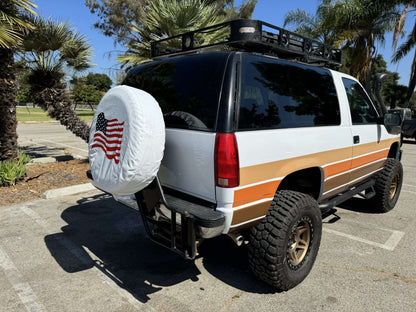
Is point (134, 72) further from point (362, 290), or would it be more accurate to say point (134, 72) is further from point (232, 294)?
point (362, 290)

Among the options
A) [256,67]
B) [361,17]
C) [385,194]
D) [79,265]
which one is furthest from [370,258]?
[361,17]

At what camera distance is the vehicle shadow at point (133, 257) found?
2.99m

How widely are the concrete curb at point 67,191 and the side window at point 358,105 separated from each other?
4.69 meters

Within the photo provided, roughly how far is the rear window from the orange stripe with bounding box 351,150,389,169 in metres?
2.14

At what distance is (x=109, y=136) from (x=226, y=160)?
38.8 inches

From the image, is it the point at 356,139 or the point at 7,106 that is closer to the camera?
the point at 356,139

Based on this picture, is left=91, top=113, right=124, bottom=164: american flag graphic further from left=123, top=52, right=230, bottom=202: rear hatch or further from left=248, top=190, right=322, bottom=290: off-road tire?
left=248, top=190, right=322, bottom=290: off-road tire

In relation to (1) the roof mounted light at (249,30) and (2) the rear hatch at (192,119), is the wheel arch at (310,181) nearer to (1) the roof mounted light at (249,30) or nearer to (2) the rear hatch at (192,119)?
(2) the rear hatch at (192,119)

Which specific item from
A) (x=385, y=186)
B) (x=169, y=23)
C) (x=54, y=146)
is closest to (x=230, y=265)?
(x=385, y=186)

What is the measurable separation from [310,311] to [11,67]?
22.1ft

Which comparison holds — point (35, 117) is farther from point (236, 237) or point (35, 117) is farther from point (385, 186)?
point (236, 237)

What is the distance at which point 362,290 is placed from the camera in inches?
112

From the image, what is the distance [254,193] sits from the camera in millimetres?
2438

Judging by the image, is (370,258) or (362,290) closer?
(362,290)
